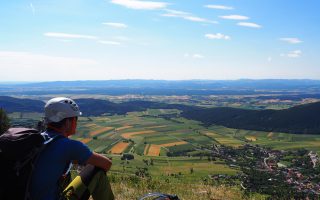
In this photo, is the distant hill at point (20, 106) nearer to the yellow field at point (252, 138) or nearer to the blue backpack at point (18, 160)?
the yellow field at point (252, 138)

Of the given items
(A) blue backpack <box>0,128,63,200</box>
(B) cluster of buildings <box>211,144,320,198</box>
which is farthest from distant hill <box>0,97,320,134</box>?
(A) blue backpack <box>0,128,63,200</box>

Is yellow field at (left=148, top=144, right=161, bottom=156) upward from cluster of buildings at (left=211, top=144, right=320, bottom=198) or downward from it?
downward

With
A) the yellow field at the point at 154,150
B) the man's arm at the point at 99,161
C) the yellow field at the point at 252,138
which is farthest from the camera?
the yellow field at the point at 252,138

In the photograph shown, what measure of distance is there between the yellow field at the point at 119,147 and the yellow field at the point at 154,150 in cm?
653

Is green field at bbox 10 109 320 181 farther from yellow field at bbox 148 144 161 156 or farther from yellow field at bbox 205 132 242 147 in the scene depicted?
yellow field at bbox 148 144 161 156

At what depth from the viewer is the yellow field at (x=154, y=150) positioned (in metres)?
88.1

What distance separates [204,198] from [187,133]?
114218mm

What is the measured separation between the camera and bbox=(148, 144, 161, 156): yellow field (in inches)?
3467

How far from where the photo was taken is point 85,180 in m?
5.79

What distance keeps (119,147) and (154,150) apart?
8.79 m

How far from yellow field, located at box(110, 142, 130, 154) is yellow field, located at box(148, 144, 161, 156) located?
6528 millimetres

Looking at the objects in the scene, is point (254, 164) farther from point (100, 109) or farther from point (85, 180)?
→ point (100, 109)

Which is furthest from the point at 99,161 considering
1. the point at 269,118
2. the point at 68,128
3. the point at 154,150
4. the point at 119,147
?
the point at 269,118

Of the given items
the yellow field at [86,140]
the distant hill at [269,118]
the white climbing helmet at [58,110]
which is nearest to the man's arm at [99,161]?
the white climbing helmet at [58,110]
